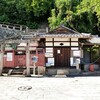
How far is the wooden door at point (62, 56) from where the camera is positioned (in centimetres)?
2281

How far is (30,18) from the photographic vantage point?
157 ft

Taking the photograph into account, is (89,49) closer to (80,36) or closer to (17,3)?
(80,36)

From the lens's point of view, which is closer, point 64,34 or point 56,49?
point 64,34

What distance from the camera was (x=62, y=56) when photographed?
2284 cm

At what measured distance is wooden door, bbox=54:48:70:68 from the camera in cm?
2281
